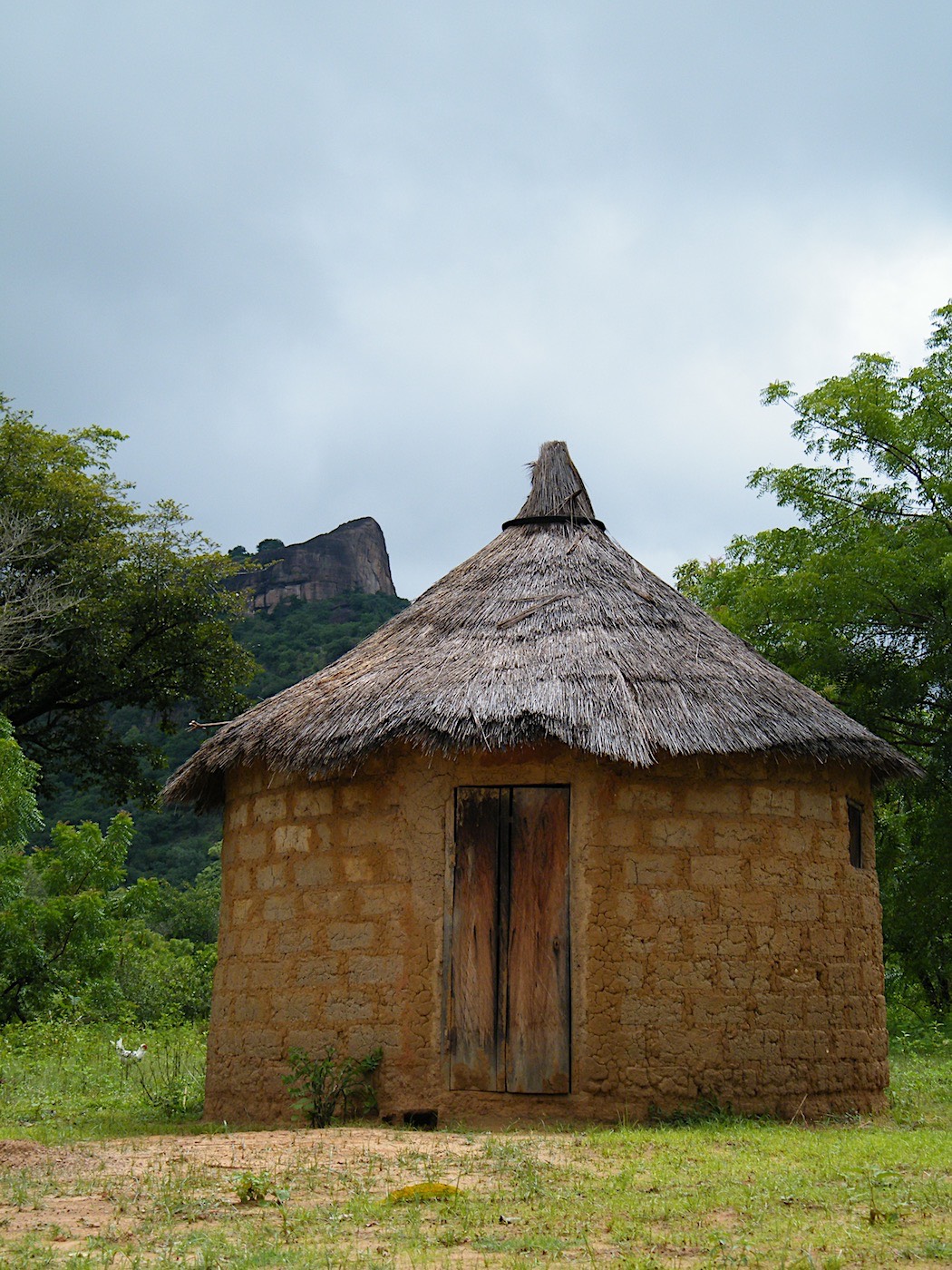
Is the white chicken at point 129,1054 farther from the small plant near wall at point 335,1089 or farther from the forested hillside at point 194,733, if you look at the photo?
the forested hillside at point 194,733

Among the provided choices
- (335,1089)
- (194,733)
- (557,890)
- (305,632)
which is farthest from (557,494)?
(305,632)

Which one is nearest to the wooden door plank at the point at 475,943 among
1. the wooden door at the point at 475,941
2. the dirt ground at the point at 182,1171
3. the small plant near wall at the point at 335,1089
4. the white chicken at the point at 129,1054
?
the wooden door at the point at 475,941

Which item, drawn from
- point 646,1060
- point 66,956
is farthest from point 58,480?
point 646,1060

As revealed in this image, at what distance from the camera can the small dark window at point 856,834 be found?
344 inches

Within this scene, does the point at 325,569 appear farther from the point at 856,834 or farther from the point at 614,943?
the point at 614,943

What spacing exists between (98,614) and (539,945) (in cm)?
1147

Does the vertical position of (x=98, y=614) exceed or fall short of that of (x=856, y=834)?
it exceeds it

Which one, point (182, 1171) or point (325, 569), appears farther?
point (325, 569)

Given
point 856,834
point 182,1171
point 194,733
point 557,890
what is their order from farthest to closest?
point 194,733 → point 856,834 → point 557,890 → point 182,1171

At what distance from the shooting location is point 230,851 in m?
8.84

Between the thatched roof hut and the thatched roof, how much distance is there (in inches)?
1.1

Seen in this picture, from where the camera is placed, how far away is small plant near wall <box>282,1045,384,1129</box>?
745 cm

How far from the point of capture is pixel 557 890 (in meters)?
7.57

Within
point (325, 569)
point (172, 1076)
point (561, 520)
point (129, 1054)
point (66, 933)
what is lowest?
point (172, 1076)
